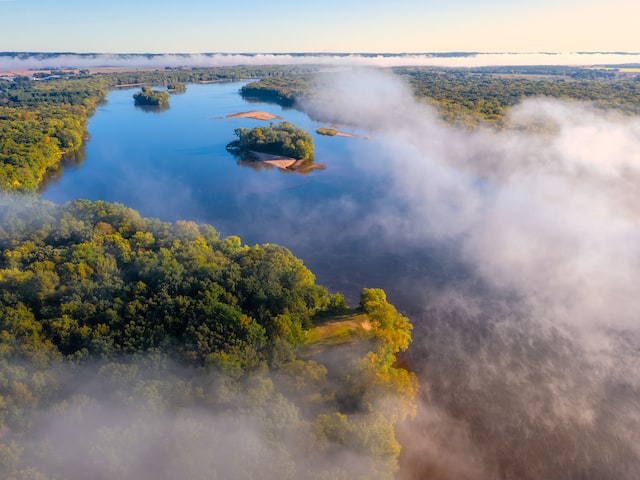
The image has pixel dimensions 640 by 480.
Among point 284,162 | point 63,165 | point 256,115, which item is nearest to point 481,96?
point 256,115

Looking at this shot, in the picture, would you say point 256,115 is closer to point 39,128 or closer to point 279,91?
point 279,91

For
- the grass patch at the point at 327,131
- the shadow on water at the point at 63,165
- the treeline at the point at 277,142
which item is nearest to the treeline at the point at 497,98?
the grass patch at the point at 327,131

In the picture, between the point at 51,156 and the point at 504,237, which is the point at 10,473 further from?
the point at 51,156

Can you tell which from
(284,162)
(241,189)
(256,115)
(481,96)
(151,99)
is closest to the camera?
(241,189)

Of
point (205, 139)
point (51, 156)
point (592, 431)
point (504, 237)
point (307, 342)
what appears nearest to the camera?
point (592, 431)

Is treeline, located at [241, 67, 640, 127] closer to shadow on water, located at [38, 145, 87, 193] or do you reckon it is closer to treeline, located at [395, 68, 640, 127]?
treeline, located at [395, 68, 640, 127]

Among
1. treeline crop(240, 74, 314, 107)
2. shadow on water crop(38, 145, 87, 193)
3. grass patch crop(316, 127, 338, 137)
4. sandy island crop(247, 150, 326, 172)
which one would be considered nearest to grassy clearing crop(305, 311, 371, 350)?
sandy island crop(247, 150, 326, 172)

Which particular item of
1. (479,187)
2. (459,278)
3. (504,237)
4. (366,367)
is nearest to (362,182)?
(479,187)
